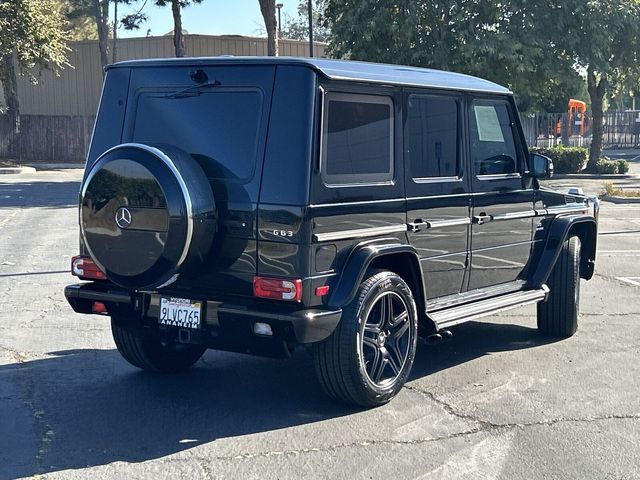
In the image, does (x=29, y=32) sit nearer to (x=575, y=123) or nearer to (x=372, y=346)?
(x=575, y=123)

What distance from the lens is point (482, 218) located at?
260 inches

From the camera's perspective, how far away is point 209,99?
5426 mm

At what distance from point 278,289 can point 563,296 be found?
134 inches

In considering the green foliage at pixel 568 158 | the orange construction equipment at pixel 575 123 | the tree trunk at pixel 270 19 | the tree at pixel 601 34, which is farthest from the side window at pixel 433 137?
Answer: the orange construction equipment at pixel 575 123

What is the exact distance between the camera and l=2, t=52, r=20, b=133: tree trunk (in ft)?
122

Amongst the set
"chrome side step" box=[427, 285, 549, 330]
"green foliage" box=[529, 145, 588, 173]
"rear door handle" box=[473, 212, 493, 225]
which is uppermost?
"green foliage" box=[529, 145, 588, 173]

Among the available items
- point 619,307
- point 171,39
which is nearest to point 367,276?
point 619,307

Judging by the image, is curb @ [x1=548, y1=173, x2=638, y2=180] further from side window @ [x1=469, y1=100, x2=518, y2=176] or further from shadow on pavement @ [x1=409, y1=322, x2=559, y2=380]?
side window @ [x1=469, y1=100, x2=518, y2=176]

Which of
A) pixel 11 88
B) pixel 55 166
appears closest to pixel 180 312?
pixel 55 166

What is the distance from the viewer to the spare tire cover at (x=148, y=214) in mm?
5008

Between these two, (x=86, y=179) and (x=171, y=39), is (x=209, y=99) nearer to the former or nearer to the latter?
(x=86, y=179)

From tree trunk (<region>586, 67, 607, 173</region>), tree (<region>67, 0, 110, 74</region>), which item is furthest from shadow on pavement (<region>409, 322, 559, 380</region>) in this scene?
tree (<region>67, 0, 110, 74</region>)

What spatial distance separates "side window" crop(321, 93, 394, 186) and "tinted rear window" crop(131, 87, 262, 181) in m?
0.44

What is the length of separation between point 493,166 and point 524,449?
8.62 feet
